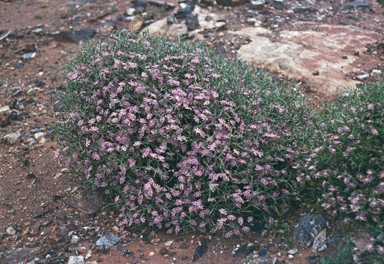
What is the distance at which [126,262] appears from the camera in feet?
11.4

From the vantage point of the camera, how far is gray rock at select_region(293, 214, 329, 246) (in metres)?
3.44

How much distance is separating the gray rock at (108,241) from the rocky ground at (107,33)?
0.04 feet

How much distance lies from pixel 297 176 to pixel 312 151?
315 millimetres

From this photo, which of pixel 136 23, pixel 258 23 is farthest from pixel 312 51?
pixel 136 23

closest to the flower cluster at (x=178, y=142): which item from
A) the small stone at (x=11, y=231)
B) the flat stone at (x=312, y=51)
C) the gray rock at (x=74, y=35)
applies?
the small stone at (x=11, y=231)

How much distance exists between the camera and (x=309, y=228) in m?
3.46

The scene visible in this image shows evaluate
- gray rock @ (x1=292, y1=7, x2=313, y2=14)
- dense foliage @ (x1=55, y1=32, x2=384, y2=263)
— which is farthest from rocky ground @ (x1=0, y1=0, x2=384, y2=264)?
dense foliage @ (x1=55, y1=32, x2=384, y2=263)

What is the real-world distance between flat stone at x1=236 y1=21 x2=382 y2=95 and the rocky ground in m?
0.02

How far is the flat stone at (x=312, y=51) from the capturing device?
19.7 ft

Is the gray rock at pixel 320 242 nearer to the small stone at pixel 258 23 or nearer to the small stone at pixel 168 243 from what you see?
the small stone at pixel 168 243

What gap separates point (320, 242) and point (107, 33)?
6.33 m

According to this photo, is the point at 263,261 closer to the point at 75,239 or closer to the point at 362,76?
the point at 75,239

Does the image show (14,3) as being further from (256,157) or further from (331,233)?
(331,233)

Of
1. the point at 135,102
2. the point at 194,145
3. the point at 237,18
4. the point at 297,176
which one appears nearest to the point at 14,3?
the point at 237,18
